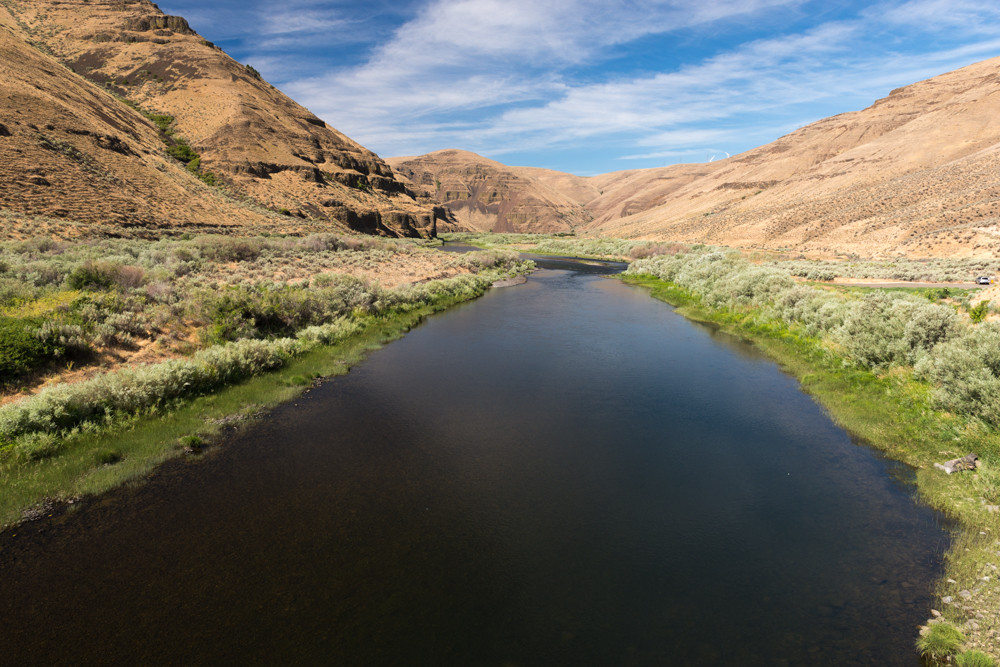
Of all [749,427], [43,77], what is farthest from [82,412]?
[43,77]

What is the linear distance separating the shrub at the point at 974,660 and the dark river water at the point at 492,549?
43 cm

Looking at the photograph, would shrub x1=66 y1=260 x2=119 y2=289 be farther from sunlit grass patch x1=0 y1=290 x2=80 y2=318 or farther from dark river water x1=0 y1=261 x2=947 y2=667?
dark river water x1=0 y1=261 x2=947 y2=667

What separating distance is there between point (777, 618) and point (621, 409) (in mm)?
7447

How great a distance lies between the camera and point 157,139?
6444 centimetres

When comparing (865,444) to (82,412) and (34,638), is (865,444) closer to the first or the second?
(34,638)

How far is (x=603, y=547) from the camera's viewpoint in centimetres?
745

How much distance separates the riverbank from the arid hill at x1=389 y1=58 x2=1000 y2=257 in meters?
39.8

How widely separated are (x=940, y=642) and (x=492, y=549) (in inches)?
232

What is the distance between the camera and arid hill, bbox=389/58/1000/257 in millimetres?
50344

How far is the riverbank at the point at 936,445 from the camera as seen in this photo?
20.0 feet

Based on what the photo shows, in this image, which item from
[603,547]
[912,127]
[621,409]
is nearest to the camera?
[603,547]

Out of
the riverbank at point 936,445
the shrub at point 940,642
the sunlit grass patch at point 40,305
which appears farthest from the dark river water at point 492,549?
the sunlit grass patch at point 40,305

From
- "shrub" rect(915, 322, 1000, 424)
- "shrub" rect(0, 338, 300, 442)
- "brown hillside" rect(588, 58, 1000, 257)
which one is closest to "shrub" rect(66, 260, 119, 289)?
"shrub" rect(0, 338, 300, 442)

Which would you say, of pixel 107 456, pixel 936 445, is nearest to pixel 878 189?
pixel 936 445
